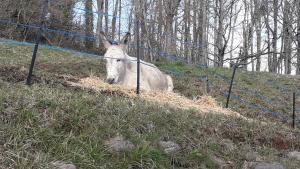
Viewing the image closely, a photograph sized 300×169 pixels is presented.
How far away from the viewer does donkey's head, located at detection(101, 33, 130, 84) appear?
31.9 feet

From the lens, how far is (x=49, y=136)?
4996 millimetres

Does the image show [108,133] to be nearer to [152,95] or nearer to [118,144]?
[118,144]

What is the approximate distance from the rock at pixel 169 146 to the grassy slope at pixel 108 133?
86mm

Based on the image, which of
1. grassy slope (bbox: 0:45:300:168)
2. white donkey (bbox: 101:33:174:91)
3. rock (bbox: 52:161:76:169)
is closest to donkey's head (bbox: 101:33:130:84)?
white donkey (bbox: 101:33:174:91)

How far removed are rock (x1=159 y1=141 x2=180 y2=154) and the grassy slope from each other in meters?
0.09

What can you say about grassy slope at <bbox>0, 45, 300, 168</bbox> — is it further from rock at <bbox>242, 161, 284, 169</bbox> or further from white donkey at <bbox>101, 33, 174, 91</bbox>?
white donkey at <bbox>101, 33, 174, 91</bbox>

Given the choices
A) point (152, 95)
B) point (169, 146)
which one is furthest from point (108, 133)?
point (152, 95)

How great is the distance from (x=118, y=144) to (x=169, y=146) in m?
0.84

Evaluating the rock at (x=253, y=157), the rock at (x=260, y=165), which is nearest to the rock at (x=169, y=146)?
the rock at (x=260, y=165)

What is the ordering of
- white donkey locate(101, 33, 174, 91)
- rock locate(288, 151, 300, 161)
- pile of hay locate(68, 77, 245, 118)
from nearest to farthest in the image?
rock locate(288, 151, 300, 161)
pile of hay locate(68, 77, 245, 118)
white donkey locate(101, 33, 174, 91)

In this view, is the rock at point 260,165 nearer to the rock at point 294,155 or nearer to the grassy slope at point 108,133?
the grassy slope at point 108,133

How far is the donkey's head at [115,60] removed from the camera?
9.73 metres

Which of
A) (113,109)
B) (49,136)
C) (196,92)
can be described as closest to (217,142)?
(113,109)

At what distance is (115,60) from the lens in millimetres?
9969
